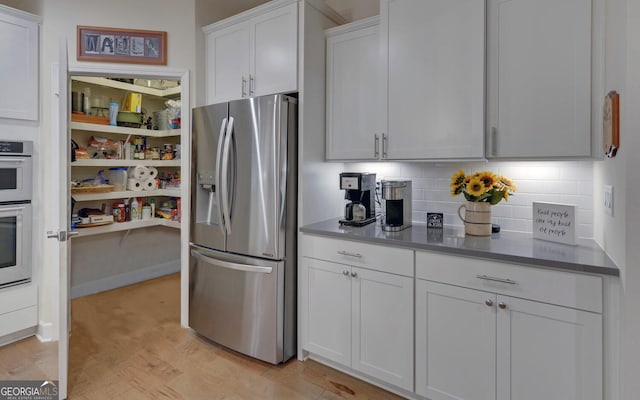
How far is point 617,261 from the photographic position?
1.39 meters

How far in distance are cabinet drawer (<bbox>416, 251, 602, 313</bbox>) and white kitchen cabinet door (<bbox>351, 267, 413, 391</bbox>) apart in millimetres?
177

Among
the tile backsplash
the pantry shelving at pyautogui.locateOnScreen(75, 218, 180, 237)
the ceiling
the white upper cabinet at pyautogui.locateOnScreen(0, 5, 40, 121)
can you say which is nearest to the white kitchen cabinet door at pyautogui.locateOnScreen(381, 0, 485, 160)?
the tile backsplash

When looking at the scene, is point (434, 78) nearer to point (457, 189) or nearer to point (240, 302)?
point (457, 189)

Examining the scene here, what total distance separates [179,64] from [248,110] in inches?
37.8

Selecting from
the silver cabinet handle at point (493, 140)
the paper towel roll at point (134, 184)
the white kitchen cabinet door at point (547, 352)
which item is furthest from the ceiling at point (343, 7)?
the white kitchen cabinet door at point (547, 352)

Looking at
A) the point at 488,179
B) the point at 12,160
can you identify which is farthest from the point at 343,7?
the point at 12,160

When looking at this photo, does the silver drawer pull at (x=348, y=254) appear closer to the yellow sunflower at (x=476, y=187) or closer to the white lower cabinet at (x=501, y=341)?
the white lower cabinet at (x=501, y=341)

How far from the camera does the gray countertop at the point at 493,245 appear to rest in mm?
1476

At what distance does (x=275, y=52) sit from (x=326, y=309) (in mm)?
1779

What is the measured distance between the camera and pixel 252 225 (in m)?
2.32

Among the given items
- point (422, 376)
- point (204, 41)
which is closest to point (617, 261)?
point (422, 376)

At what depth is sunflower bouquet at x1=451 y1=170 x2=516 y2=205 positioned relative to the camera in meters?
1.97

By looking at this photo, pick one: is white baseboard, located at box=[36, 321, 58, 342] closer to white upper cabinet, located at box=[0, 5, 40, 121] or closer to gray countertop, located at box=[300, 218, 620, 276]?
white upper cabinet, located at box=[0, 5, 40, 121]

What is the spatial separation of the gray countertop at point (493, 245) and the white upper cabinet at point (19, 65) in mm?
2276
